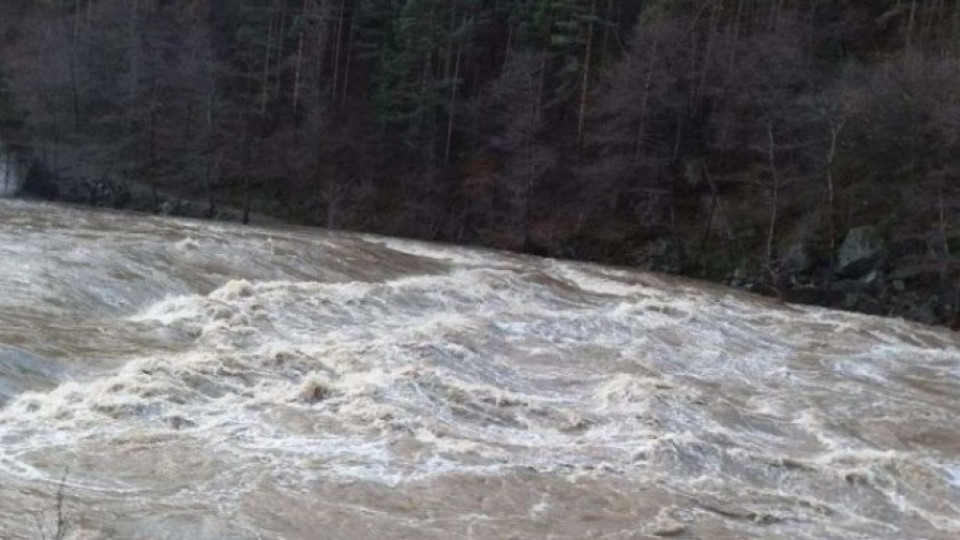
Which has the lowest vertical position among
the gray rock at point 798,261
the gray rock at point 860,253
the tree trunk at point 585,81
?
the gray rock at point 798,261

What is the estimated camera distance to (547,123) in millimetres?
39469

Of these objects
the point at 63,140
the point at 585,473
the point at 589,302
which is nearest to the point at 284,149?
the point at 63,140

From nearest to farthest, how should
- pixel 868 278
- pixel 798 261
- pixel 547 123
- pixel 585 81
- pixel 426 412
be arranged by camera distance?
pixel 426 412 → pixel 868 278 → pixel 798 261 → pixel 585 81 → pixel 547 123

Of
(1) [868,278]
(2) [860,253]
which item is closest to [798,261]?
(2) [860,253]

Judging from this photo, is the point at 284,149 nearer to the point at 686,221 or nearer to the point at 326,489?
the point at 686,221

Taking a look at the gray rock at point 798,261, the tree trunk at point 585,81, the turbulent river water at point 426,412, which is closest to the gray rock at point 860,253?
the gray rock at point 798,261

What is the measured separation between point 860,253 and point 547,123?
1602cm

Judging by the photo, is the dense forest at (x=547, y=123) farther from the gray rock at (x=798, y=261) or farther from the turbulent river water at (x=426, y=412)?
the turbulent river water at (x=426, y=412)

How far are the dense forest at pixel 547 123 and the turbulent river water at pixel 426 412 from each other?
9.51 metres

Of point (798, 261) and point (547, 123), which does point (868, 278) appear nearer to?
point (798, 261)

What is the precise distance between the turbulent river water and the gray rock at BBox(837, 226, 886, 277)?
20.6 ft

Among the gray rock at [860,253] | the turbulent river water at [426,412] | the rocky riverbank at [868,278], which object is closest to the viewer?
the turbulent river water at [426,412]

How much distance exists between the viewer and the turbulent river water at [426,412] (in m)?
8.59

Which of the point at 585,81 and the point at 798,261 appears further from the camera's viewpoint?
the point at 585,81
